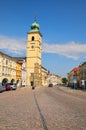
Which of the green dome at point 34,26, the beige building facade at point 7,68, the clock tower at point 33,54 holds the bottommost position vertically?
the beige building facade at point 7,68

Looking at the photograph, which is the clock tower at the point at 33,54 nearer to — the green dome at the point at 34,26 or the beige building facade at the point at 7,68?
the green dome at the point at 34,26

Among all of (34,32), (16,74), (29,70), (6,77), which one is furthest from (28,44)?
(6,77)

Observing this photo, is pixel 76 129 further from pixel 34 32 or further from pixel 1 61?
pixel 34 32

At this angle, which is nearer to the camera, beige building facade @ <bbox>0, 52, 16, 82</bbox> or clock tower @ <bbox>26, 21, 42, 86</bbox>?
beige building facade @ <bbox>0, 52, 16, 82</bbox>

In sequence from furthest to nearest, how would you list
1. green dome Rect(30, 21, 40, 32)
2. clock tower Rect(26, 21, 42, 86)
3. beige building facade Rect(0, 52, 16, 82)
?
green dome Rect(30, 21, 40, 32), clock tower Rect(26, 21, 42, 86), beige building facade Rect(0, 52, 16, 82)

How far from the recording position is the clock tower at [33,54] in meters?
121

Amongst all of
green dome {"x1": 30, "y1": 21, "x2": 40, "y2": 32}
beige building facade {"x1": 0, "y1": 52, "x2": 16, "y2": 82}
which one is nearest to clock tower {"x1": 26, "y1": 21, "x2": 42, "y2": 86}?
green dome {"x1": 30, "y1": 21, "x2": 40, "y2": 32}

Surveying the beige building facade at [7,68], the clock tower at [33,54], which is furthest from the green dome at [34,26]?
the beige building facade at [7,68]

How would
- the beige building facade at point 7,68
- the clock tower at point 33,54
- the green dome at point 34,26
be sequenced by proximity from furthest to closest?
1. the green dome at point 34,26
2. the clock tower at point 33,54
3. the beige building facade at point 7,68

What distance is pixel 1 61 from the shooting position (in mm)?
70062

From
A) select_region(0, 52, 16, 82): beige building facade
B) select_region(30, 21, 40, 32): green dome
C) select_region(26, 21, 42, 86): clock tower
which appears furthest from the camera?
select_region(30, 21, 40, 32): green dome

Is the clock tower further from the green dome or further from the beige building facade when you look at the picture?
the beige building facade

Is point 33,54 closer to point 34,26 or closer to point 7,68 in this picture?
point 34,26

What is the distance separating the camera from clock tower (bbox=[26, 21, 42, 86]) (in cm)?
12057
